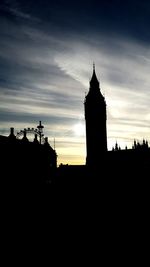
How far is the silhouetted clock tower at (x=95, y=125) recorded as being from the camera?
5959 centimetres

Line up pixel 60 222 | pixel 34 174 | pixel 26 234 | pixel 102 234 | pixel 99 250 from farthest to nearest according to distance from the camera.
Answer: pixel 34 174 → pixel 60 222 → pixel 102 234 → pixel 26 234 → pixel 99 250

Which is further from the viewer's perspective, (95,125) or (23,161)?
(95,125)

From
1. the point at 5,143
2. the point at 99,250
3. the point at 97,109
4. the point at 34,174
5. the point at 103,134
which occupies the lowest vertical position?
the point at 99,250

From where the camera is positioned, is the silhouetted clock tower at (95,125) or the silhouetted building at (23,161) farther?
the silhouetted clock tower at (95,125)

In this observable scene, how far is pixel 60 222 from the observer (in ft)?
75.8

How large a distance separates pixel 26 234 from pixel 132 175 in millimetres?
30019

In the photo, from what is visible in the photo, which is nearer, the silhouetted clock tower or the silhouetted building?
the silhouetted building

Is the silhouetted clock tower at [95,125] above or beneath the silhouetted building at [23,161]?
above

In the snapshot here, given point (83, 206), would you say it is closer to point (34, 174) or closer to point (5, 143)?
point (34, 174)

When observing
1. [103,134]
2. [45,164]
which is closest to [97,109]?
[103,134]

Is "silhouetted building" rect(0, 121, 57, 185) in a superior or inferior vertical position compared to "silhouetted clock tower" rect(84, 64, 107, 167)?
inferior

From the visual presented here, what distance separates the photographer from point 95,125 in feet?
201

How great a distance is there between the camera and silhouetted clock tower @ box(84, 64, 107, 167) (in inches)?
2346

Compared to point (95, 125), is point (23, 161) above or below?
below
